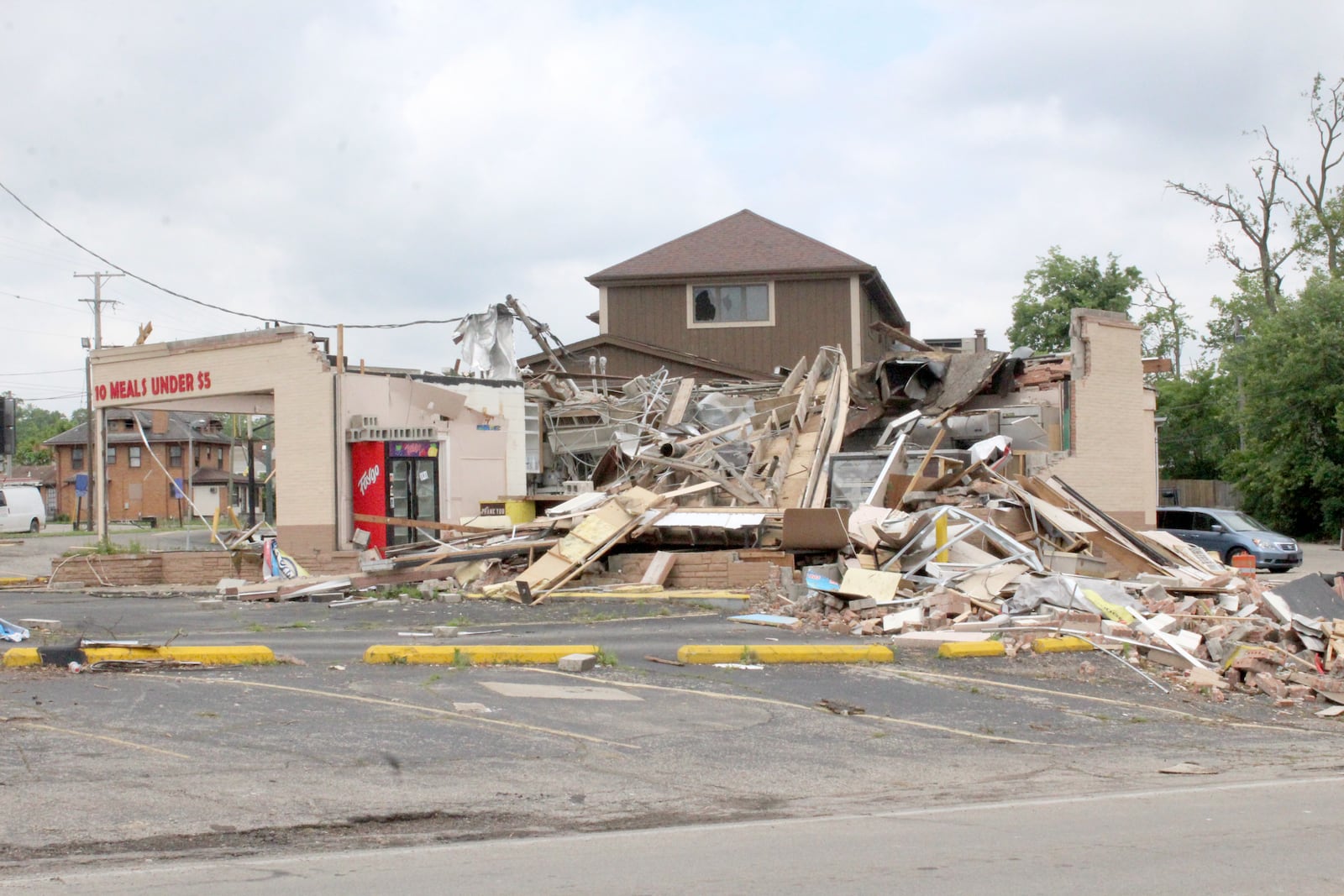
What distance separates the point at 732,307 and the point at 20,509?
31.7 m

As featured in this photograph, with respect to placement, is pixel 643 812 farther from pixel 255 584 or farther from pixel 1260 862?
pixel 255 584

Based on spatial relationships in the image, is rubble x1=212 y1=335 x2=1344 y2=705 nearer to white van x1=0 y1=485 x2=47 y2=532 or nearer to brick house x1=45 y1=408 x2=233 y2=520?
white van x1=0 y1=485 x2=47 y2=532

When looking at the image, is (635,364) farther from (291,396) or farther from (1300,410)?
(1300,410)

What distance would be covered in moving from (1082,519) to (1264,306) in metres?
34.7

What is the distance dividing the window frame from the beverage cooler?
1503 centimetres

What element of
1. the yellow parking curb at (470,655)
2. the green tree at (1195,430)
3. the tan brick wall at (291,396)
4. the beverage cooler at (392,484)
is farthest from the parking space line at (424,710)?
the green tree at (1195,430)

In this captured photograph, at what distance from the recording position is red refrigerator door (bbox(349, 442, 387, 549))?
23406 mm

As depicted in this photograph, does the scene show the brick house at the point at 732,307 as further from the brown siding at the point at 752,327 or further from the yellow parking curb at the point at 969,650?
the yellow parking curb at the point at 969,650

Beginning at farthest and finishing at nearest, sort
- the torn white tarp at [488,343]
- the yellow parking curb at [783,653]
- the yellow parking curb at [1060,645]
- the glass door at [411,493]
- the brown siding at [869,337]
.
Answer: the brown siding at [869,337], the torn white tarp at [488,343], the glass door at [411,493], the yellow parking curb at [1060,645], the yellow parking curb at [783,653]

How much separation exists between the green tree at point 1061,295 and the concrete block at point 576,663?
4827 centimetres

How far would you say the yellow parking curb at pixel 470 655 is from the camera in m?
12.6

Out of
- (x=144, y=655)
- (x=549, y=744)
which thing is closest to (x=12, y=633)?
(x=144, y=655)

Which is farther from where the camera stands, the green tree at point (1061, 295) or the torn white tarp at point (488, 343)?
the green tree at point (1061, 295)

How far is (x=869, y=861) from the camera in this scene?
6.21 metres
